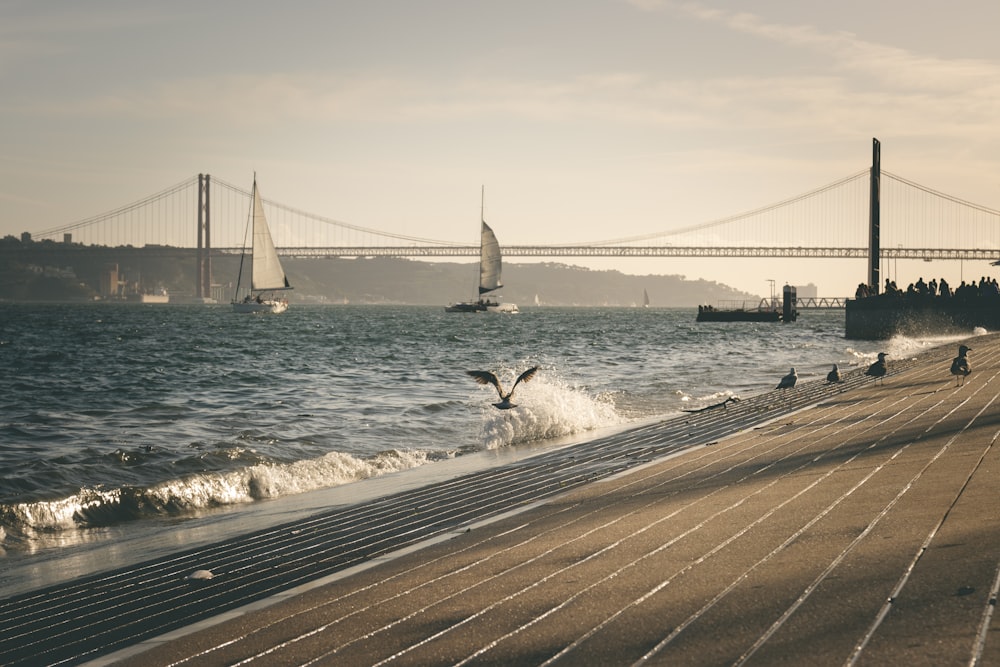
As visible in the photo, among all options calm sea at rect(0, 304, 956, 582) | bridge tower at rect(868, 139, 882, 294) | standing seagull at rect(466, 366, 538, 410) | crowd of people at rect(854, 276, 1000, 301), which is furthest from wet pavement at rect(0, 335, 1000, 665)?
bridge tower at rect(868, 139, 882, 294)

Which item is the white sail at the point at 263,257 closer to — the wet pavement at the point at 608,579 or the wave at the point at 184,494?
the wave at the point at 184,494

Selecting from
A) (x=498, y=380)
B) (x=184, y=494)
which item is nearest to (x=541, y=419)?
(x=498, y=380)

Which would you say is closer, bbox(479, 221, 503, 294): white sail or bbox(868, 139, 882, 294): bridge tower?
bbox(868, 139, 882, 294): bridge tower

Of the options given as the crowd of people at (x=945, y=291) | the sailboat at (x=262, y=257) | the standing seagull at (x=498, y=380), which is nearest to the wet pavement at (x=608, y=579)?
the standing seagull at (x=498, y=380)

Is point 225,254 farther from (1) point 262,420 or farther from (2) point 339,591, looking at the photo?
(2) point 339,591

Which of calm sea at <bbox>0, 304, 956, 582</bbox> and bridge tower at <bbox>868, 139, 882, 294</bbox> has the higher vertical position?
bridge tower at <bbox>868, 139, 882, 294</bbox>

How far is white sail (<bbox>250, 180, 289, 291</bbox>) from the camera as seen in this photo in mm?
102750

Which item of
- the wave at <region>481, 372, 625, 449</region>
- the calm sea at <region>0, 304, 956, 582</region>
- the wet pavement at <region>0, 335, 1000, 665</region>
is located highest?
the wet pavement at <region>0, 335, 1000, 665</region>

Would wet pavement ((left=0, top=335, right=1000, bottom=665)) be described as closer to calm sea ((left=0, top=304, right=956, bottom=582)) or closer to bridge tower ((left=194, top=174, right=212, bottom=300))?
calm sea ((left=0, top=304, right=956, bottom=582))

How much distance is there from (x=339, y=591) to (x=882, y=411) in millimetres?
8930

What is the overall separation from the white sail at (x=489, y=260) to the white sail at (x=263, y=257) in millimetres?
22560

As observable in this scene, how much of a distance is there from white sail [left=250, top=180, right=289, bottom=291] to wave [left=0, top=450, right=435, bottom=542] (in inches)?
3680

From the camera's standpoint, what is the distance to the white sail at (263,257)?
10275 cm

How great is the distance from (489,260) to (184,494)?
333 ft
